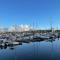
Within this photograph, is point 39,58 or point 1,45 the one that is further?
point 1,45

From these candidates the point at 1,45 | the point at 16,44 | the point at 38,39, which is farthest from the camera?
the point at 38,39

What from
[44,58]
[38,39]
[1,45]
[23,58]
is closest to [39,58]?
[44,58]

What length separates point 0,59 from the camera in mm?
16250

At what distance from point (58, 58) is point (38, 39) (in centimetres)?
2001

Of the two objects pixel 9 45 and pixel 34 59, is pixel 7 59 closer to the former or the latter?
pixel 34 59

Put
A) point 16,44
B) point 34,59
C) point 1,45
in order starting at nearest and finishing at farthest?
point 34,59
point 1,45
point 16,44

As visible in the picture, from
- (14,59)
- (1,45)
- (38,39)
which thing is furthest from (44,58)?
(38,39)

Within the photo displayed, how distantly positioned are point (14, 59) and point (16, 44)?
9978mm

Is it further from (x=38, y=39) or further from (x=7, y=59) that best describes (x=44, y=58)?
(x=38, y=39)

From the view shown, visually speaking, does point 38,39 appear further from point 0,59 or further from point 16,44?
point 0,59

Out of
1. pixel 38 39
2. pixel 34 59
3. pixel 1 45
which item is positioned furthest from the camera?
pixel 38 39

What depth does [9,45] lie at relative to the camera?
984 inches

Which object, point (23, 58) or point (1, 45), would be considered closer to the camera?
point (23, 58)

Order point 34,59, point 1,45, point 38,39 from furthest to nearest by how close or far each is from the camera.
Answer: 1. point 38,39
2. point 1,45
3. point 34,59
